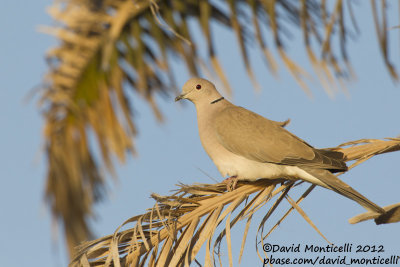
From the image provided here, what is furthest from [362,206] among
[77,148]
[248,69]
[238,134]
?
[77,148]

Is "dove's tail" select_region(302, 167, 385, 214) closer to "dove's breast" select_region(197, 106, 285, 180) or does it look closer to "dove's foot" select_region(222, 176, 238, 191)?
"dove's breast" select_region(197, 106, 285, 180)

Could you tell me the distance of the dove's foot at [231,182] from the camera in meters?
3.67

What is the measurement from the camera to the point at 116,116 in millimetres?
8742

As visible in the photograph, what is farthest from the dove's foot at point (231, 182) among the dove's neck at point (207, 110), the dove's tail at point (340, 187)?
the dove's neck at point (207, 110)

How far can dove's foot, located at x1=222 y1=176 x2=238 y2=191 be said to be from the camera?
144 inches

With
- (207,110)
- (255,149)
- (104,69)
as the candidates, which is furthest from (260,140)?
(104,69)

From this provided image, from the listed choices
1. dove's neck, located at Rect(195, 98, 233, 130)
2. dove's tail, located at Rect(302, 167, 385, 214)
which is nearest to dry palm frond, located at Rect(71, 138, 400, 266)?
dove's tail, located at Rect(302, 167, 385, 214)

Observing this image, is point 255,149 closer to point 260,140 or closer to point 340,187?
point 260,140

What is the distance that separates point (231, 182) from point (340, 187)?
830mm

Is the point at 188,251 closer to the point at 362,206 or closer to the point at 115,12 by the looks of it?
the point at 362,206

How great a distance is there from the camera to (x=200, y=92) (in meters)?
4.80

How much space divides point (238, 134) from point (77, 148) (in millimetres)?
5016

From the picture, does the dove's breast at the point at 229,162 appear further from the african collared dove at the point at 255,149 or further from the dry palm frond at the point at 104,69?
the dry palm frond at the point at 104,69

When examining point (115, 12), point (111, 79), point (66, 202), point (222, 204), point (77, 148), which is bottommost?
point (222, 204)
